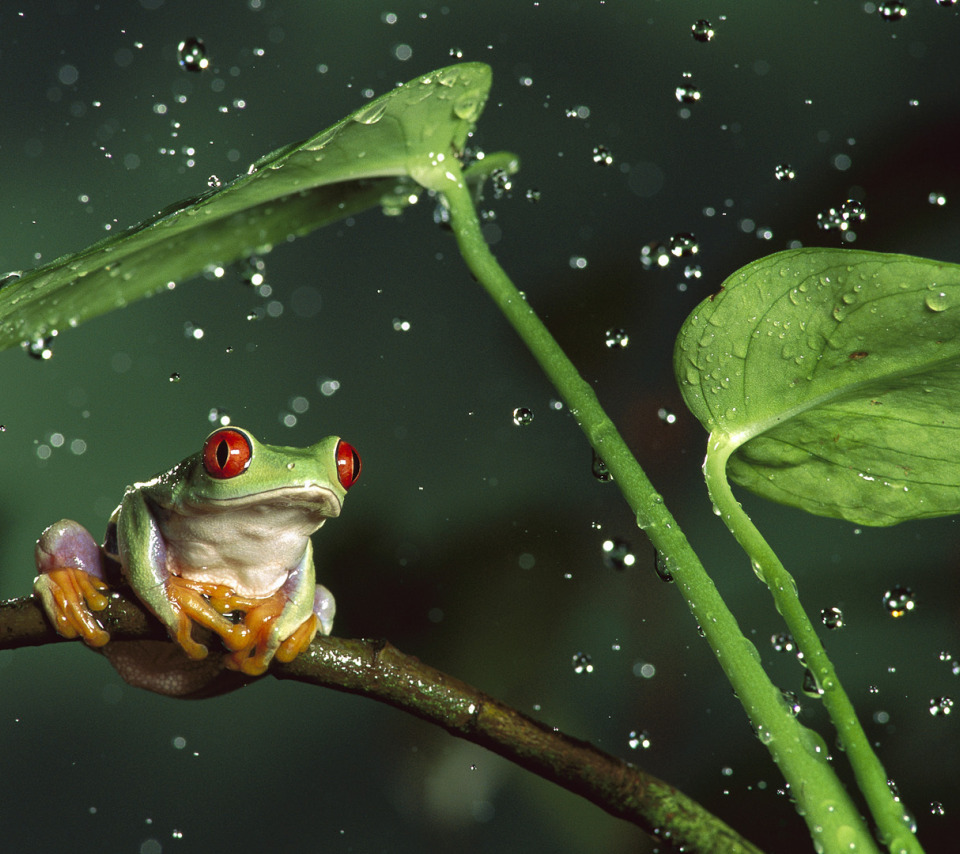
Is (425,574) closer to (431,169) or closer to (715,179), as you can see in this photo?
(715,179)

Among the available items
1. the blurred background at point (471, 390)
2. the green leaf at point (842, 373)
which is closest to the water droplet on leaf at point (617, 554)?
the blurred background at point (471, 390)

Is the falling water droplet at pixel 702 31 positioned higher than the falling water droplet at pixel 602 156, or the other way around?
the falling water droplet at pixel 702 31

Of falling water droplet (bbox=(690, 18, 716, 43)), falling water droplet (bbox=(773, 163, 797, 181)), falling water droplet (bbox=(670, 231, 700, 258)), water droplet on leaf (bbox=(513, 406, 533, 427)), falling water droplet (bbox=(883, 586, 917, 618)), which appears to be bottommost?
falling water droplet (bbox=(883, 586, 917, 618))

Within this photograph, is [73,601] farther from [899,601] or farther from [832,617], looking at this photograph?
[899,601]

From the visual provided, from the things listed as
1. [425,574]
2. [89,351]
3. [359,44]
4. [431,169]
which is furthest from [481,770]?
[359,44]

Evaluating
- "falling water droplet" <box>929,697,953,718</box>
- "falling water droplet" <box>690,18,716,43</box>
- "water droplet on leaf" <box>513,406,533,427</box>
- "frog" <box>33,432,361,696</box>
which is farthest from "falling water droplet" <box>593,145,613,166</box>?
"falling water droplet" <box>929,697,953,718</box>

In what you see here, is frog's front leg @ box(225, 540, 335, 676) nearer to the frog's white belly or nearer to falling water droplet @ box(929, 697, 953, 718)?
the frog's white belly

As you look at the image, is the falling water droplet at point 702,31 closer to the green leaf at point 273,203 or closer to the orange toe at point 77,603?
the green leaf at point 273,203
